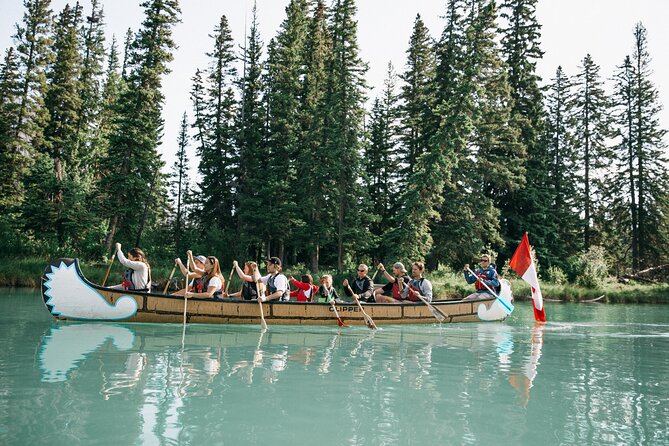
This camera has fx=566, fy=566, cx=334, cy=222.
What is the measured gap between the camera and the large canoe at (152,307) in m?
12.8

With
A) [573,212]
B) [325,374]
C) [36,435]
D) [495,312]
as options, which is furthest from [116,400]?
[573,212]

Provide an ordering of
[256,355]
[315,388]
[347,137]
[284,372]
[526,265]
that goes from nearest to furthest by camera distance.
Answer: [315,388] → [284,372] → [256,355] → [526,265] → [347,137]

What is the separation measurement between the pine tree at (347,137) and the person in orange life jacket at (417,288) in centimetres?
1440

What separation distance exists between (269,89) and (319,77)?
3.85m

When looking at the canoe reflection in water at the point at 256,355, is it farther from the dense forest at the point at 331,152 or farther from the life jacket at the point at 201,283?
the dense forest at the point at 331,152

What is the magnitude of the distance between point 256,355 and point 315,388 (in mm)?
2756

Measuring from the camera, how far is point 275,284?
1398 centimetres

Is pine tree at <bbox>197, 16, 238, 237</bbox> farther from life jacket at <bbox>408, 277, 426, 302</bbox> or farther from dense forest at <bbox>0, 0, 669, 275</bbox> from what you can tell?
life jacket at <bbox>408, 277, 426, 302</bbox>

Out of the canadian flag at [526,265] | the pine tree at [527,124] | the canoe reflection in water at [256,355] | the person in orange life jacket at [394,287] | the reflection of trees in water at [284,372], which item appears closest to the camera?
the reflection of trees in water at [284,372]

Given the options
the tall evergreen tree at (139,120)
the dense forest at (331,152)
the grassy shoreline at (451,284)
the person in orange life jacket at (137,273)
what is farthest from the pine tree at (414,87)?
the person in orange life jacket at (137,273)

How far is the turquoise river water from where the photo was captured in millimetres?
5598

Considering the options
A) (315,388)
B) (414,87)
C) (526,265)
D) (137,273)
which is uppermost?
(414,87)

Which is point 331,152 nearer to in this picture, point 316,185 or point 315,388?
point 316,185

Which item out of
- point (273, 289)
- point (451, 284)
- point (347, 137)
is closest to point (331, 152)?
point (347, 137)
